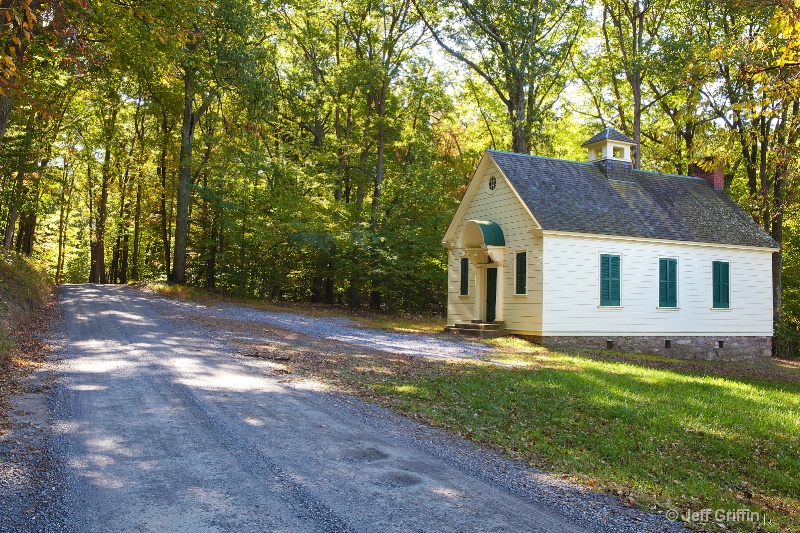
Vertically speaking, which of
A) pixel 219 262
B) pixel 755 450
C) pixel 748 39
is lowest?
pixel 755 450

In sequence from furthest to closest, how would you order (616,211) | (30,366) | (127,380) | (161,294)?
1. (161,294)
2. (616,211)
3. (30,366)
4. (127,380)

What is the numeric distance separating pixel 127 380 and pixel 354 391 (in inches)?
135

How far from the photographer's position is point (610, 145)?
21.7m

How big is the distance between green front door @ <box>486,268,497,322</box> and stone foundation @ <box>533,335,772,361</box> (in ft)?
8.34

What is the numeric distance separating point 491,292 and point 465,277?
58.1 inches

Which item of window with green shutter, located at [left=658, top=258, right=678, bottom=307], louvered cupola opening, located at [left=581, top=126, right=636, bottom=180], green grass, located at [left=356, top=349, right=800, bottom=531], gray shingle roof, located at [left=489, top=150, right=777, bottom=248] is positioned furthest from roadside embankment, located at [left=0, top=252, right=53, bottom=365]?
louvered cupola opening, located at [left=581, top=126, right=636, bottom=180]

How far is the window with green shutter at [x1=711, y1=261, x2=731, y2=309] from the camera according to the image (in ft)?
66.5

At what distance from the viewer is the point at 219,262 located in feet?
91.0

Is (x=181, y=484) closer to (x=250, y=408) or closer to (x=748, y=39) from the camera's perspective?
(x=250, y=408)

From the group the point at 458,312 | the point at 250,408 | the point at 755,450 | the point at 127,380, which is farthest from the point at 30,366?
the point at 458,312

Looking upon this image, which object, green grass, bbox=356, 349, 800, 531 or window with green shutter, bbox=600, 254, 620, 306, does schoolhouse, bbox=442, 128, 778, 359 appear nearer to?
window with green shutter, bbox=600, 254, 620, 306

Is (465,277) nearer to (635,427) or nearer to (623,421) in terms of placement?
(623,421)

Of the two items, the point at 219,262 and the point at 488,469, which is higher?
the point at 219,262

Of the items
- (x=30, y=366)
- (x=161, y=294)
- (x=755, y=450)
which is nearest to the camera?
(x=755, y=450)
